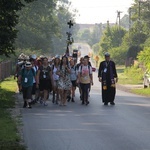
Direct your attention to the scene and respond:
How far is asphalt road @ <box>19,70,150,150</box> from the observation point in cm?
1188

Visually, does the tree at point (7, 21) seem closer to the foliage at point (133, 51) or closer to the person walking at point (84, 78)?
the person walking at point (84, 78)

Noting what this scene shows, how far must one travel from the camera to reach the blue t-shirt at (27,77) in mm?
19812

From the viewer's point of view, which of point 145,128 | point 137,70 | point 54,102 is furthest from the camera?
point 137,70

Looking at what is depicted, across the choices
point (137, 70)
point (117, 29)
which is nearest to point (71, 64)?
point (137, 70)

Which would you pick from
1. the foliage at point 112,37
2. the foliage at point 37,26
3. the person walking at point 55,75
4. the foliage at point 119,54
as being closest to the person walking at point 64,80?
the person walking at point 55,75

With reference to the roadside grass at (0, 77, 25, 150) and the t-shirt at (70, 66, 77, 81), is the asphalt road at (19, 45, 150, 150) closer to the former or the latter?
the roadside grass at (0, 77, 25, 150)

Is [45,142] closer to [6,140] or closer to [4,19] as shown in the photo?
[6,140]

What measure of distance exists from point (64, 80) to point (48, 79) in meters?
0.62

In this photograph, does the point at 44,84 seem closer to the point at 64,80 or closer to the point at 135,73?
the point at 64,80

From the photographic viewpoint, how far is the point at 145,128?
14.5m

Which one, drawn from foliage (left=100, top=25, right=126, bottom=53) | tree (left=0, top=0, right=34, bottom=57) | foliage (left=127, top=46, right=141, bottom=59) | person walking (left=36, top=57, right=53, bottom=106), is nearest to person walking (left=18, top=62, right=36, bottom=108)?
tree (left=0, top=0, right=34, bottom=57)

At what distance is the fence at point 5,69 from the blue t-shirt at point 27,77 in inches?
845

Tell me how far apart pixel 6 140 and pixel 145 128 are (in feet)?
13.1

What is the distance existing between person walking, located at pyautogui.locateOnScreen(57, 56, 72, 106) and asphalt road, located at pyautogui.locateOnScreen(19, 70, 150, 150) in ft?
2.48
